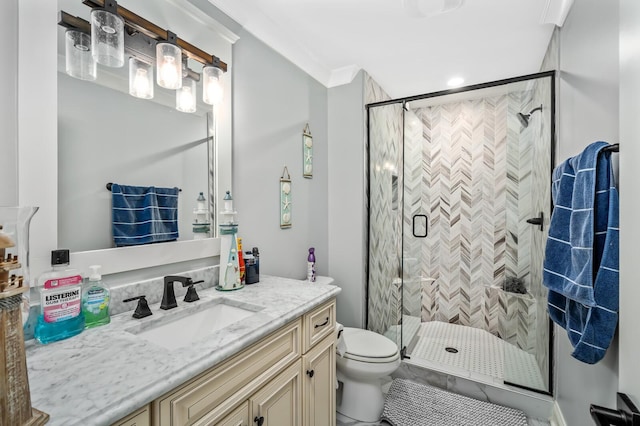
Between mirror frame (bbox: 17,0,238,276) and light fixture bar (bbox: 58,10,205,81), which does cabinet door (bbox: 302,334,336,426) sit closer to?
mirror frame (bbox: 17,0,238,276)

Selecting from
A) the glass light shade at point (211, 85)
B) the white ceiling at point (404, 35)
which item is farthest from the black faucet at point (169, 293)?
the white ceiling at point (404, 35)

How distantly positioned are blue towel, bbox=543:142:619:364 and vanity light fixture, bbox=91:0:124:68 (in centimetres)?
168

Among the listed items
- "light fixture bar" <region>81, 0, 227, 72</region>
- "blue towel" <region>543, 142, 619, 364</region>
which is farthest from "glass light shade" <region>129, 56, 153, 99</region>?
"blue towel" <region>543, 142, 619, 364</region>

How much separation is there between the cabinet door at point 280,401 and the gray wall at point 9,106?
3.20 feet

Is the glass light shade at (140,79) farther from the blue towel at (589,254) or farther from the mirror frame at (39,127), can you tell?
the blue towel at (589,254)

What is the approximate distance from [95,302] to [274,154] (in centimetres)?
124

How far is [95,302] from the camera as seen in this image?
3.26ft

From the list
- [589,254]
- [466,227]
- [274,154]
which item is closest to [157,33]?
[274,154]

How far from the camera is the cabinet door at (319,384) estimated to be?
49.4 inches

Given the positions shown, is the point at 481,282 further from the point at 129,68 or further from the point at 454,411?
the point at 129,68

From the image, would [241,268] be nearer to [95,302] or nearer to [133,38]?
[95,302]

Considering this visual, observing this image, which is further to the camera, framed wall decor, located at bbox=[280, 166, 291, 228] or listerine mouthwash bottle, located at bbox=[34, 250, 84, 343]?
framed wall decor, located at bbox=[280, 166, 291, 228]

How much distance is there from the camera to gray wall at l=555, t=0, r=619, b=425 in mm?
1045

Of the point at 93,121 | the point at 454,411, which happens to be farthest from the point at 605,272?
the point at 93,121
